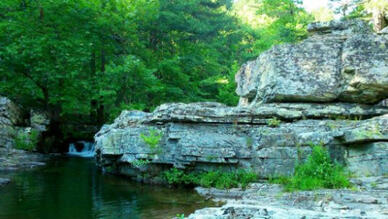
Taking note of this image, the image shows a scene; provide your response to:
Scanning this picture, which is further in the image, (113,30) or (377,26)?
(113,30)

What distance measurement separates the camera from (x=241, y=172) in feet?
43.2

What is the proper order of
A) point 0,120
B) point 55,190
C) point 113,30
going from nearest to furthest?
point 55,190, point 0,120, point 113,30

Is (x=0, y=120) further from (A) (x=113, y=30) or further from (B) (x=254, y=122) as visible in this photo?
(B) (x=254, y=122)

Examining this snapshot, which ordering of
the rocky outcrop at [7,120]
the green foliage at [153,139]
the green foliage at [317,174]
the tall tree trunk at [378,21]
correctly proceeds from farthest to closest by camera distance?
the rocky outcrop at [7,120]
the tall tree trunk at [378,21]
the green foliage at [153,139]
the green foliage at [317,174]

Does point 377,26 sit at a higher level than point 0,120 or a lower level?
higher

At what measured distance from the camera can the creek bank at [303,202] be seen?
240 inches

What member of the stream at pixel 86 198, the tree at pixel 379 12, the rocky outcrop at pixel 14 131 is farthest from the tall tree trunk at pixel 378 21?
the rocky outcrop at pixel 14 131

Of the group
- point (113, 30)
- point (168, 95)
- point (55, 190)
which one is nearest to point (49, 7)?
point (113, 30)

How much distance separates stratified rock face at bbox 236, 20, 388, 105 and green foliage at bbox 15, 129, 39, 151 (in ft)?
50.3

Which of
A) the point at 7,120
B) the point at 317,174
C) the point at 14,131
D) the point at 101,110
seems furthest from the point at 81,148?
the point at 317,174

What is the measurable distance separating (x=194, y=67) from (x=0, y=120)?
1650cm

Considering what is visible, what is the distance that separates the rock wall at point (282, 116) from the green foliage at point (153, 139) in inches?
5.3

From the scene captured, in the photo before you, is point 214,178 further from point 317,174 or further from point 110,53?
point 110,53

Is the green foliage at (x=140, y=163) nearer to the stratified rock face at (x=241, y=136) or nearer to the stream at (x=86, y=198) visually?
the stratified rock face at (x=241, y=136)
